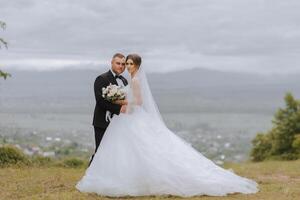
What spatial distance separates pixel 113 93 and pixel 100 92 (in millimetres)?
631

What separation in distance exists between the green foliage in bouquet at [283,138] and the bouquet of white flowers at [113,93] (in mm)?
15940

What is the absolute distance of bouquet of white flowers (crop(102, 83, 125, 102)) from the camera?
1220 centimetres

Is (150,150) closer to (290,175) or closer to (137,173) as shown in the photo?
(137,173)

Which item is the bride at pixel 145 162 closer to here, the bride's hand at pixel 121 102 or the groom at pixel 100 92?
the bride's hand at pixel 121 102

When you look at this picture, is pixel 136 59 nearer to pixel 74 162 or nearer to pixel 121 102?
pixel 121 102

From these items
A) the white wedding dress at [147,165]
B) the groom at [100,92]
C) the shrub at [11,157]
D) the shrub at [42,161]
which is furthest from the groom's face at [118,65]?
the shrub at [42,161]

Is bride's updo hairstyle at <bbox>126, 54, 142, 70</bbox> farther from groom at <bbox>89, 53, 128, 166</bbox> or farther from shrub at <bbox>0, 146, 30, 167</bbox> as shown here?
shrub at <bbox>0, 146, 30, 167</bbox>

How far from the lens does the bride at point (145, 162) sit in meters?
11.7

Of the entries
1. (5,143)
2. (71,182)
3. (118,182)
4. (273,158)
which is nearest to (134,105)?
(118,182)

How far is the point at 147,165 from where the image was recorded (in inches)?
463

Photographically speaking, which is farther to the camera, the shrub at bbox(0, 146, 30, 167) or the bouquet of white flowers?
the shrub at bbox(0, 146, 30, 167)

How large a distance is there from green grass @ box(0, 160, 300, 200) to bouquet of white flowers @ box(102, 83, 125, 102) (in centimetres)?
212

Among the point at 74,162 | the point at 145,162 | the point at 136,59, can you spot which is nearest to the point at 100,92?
the point at 136,59

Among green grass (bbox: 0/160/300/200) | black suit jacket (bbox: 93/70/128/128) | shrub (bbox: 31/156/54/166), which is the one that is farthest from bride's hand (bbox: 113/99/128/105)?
shrub (bbox: 31/156/54/166)
